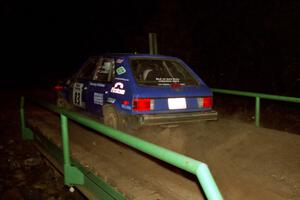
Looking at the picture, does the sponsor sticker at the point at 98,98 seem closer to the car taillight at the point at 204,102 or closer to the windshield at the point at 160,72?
the windshield at the point at 160,72

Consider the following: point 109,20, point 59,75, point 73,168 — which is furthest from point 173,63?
point 59,75

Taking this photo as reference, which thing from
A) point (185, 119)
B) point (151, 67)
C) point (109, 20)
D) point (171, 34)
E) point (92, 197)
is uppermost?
point (109, 20)

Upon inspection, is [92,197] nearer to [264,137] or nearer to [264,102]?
[264,137]

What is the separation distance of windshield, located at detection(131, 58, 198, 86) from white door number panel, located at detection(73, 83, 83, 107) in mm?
1634

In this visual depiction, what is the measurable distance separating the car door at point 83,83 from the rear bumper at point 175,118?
1976mm

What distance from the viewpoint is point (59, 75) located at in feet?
97.8

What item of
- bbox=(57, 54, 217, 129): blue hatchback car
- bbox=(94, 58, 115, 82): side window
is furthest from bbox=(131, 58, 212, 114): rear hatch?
bbox=(94, 58, 115, 82): side window

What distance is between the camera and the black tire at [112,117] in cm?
629

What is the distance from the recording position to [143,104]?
595cm

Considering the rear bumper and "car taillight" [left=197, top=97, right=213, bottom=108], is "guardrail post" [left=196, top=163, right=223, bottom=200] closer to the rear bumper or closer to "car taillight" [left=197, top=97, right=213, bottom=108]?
the rear bumper

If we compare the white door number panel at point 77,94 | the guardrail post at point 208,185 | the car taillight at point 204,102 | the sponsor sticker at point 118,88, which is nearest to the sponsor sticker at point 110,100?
the sponsor sticker at point 118,88

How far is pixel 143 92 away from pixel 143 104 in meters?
0.20

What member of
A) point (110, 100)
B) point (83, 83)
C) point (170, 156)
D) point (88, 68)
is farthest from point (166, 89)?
point (170, 156)

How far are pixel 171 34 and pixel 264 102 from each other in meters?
7.81
